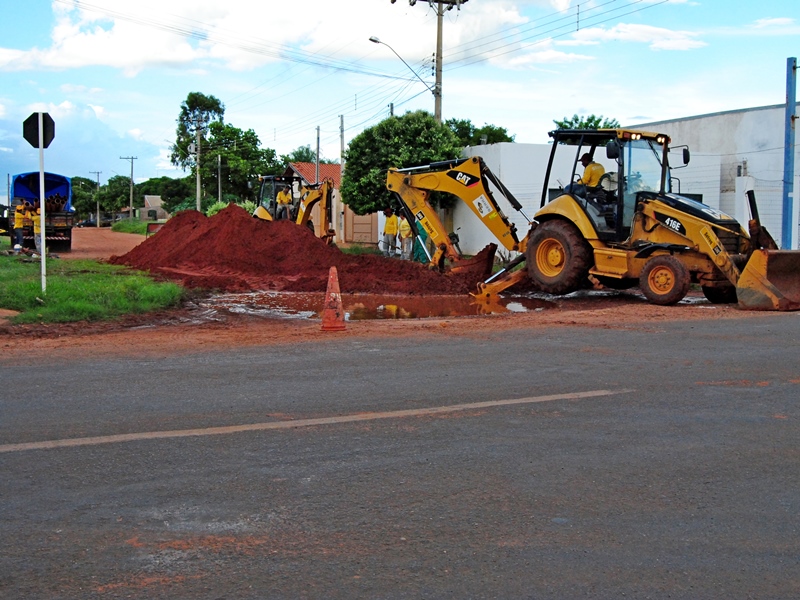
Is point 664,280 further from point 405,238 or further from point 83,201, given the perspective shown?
point 83,201

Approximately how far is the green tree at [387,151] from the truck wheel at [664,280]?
1592 centimetres

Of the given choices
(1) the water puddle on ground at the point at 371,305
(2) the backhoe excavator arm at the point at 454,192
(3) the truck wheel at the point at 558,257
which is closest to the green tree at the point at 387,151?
(2) the backhoe excavator arm at the point at 454,192

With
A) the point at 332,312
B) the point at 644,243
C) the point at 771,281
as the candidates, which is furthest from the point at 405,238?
the point at 332,312

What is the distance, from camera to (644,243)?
15.3 m

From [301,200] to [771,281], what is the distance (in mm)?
16253

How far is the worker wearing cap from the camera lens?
52.7ft

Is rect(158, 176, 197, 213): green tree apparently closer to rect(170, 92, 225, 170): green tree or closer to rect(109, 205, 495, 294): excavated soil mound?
rect(170, 92, 225, 170): green tree

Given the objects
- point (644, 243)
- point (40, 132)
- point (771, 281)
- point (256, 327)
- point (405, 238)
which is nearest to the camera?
point (256, 327)

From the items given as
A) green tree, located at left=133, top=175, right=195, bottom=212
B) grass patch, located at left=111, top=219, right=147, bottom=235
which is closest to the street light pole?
grass patch, located at left=111, top=219, right=147, bottom=235

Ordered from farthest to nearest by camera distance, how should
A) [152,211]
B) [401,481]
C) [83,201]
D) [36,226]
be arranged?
1. [83,201]
2. [152,211]
3. [36,226]
4. [401,481]

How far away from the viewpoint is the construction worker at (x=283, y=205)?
90.3 ft

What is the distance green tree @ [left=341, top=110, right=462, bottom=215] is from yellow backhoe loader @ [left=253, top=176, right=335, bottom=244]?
3.55 m

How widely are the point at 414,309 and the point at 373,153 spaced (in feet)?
55.6

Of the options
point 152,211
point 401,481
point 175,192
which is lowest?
point 401,481
